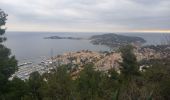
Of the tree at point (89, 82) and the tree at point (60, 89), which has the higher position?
the tree at point (60, 89)

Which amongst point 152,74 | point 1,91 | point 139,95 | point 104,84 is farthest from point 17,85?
point 139,95

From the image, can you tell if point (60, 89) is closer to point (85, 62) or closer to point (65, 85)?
point (65, 85)

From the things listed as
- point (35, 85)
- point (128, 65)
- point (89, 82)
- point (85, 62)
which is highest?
point (128, 65)

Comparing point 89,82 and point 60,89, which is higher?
point 60,89

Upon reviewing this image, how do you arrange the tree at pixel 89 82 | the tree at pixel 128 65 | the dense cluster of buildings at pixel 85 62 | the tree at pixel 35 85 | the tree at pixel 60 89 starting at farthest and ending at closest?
the dense cluster of buildings at pixel 85 62 → the tree at pixel 128 65 → the tree at pixel 35 85 → the tree at pixel 89 82 → the tree at pixel 60 89

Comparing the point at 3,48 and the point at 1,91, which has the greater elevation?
the point at 3,48

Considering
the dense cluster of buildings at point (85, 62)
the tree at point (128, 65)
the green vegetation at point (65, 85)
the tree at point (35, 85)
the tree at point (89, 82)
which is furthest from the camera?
the dense cluster of buildings at point (85, 62)

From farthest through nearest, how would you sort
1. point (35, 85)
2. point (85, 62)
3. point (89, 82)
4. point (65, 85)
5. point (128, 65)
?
1. point (85, 62)
2. point (128, 65)
3. point (89, 82)
4. point (35, 85)
5. point (65, 85)

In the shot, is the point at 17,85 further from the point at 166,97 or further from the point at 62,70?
the point at 166,97

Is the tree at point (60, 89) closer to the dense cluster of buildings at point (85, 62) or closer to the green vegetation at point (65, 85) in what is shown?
the green vegetation at point (65, 85)

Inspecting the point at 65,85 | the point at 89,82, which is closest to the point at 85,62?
the point at 89,82

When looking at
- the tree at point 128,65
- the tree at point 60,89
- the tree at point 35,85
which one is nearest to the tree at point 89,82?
the tree at point 60,89
